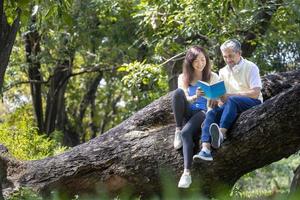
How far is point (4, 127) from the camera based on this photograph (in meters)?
12.2

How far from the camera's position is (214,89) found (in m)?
6.41

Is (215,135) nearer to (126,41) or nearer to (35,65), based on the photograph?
(126,41)

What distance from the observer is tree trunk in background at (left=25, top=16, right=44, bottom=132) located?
18.0 meters

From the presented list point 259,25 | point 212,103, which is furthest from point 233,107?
point 259,25

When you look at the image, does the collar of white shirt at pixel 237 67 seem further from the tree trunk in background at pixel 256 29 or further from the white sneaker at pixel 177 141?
the tree trunk in background at pixel 256 29

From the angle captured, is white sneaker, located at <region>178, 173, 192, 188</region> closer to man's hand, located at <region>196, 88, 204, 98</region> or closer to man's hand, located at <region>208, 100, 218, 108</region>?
man's hand, located at <region>208, 100, 218, 108</region>

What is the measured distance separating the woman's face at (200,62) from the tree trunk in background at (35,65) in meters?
9.60

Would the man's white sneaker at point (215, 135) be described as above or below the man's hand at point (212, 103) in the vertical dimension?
below

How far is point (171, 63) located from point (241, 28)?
1955mm

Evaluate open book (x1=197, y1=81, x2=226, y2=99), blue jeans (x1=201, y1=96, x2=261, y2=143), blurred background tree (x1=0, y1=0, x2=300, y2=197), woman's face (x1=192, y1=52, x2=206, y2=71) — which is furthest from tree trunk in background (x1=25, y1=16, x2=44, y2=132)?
open book (x1=197, y1=81, x2=226, y2=99)

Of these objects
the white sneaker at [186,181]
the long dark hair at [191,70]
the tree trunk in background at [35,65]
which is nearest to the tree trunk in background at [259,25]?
the long dark hair at [191,70]

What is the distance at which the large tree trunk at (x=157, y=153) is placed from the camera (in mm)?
6781

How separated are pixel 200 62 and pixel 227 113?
29.3 inches

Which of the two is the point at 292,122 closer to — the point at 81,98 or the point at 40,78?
the point at 40,78
